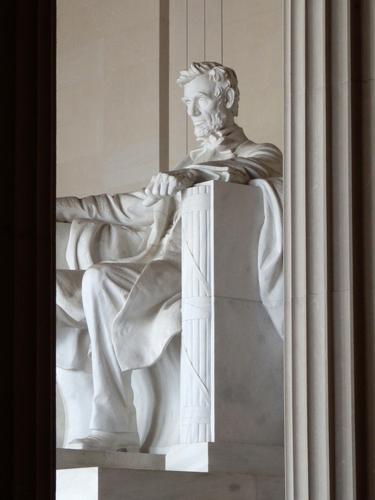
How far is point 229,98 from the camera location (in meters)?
7.13

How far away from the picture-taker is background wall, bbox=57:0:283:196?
944 centimetres

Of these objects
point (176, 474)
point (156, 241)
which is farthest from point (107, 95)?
point (176, 474)

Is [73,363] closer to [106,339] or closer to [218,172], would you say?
[106,339]

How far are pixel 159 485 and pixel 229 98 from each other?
224 centimetres

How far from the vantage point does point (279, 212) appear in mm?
6566

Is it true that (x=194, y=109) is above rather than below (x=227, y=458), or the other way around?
above

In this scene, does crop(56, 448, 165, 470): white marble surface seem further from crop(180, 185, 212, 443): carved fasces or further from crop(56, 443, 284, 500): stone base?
crop(180, 185, 212, 443): carved fasces

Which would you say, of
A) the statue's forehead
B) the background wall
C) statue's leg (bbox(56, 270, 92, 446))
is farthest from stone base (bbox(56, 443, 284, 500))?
the background wall

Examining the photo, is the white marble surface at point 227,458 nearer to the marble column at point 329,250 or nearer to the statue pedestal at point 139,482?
the statue pedestal at point 139,482

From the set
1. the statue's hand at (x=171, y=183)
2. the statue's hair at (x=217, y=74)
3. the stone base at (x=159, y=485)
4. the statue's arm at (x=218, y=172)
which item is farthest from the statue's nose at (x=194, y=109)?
the stone base at (x=159, y=485)

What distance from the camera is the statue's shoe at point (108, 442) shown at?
6430mm
